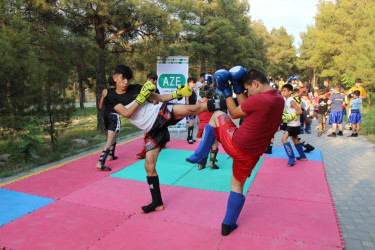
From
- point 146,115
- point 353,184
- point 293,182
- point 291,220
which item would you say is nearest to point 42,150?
point 146,115

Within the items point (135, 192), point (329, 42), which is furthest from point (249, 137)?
point (329, 42)

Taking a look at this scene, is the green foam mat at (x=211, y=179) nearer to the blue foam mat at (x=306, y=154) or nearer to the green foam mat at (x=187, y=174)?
the green foam mat at (x=187, y=174)

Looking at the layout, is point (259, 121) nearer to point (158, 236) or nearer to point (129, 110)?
point (129, 110)

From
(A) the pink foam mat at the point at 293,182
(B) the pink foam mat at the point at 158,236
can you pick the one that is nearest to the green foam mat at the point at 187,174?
(A) the pink foam mat at the point at 293,182

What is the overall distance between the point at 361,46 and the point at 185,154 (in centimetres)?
1892

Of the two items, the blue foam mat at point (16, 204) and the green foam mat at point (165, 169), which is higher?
the green foam mat at point (165, 169)

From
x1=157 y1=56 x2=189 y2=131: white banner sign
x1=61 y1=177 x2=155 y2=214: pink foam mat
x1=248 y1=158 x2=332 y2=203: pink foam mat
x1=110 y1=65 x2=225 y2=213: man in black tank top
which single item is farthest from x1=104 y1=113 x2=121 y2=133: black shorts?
x1=157 y1=56 x2=189 y2=131: white banner sign

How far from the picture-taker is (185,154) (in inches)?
274

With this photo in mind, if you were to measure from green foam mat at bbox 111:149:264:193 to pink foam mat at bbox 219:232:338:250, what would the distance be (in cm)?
140

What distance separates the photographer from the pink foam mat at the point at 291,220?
10.6 ft

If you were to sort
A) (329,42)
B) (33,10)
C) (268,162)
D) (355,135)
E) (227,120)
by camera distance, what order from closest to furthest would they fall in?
(227,120) → (268,162) → (33,10) → (355,135) → (329,42)

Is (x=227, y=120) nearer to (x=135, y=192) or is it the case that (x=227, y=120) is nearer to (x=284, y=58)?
(x=135, y=192)

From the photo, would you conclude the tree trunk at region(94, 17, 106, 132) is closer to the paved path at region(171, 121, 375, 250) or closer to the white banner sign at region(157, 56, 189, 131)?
the white banner sign at region(157, 56, 189, 131)

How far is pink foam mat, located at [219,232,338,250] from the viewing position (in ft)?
9.84
